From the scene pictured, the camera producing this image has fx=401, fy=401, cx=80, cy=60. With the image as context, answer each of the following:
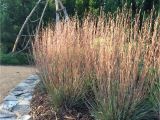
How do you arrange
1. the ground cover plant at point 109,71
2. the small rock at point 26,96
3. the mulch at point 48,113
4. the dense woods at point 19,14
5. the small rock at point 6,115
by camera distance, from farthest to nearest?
the dense woods at point 19,14 < the small rock at point 26,96 < the small rock at point 6,115 < the mulch at point 48,113 < the ground cover plant at point 109,71

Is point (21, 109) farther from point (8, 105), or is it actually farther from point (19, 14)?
point (19, 14)

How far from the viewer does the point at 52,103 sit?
5246 mm

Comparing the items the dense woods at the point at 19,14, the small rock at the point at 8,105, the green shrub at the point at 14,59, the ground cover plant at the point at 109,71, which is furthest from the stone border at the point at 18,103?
the dense woods at the point at 19,14

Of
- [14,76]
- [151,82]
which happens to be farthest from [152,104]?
[14,76]

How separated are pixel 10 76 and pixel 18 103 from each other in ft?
8.62

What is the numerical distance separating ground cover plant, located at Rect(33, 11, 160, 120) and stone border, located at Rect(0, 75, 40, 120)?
1.59 feet

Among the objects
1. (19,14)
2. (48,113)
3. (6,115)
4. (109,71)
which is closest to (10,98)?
(6,115)

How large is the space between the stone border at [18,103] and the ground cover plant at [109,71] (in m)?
0.48

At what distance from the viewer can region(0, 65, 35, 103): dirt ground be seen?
7.18m

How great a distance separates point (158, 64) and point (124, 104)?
57cm

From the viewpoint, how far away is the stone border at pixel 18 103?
5312 mm

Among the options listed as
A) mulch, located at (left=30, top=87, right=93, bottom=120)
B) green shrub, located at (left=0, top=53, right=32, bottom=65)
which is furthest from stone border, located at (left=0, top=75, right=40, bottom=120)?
green shrub, located at (left=0, top=53, right=32, bottom=65)

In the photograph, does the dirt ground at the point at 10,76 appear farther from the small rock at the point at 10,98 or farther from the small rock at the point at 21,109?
the small rock at the point at 21,109

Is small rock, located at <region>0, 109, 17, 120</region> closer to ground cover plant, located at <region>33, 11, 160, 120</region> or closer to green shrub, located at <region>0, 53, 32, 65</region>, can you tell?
ground cover plant, located at <region>33, 11, 160, 120</region>
